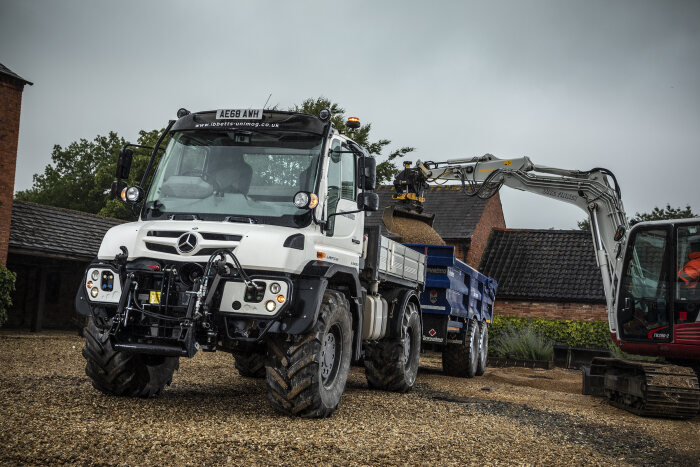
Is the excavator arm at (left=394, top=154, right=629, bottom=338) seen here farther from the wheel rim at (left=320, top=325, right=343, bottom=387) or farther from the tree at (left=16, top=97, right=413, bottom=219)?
the tree at (left=16, top=97, right=413, bottom=219)

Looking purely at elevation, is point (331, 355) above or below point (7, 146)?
below

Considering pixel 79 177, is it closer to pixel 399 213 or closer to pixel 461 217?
pixel 461 217

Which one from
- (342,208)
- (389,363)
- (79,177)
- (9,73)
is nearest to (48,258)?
(9,73)

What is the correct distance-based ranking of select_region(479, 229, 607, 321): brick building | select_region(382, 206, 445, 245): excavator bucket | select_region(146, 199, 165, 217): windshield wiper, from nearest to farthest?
1. select_region(146, 199, 165, 217): windshield wiper
2. select_region(382, 206, 445, 245): excavator bucket
3. select_region(479, 229, 607, 321): brick building

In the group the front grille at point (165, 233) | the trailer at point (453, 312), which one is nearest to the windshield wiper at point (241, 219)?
the front grille at point (165, 233)

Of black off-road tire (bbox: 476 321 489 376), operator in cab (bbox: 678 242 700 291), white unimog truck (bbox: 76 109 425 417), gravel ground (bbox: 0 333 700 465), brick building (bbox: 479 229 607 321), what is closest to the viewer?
gravel ground (bbox: 0 333 700 465)

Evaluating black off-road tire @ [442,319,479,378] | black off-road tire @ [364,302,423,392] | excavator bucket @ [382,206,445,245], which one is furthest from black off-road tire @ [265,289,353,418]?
black off-road tire @ [442,319,479,378]

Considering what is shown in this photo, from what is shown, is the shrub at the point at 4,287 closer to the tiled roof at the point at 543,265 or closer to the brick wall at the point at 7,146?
the brick wall at the point at 7,146

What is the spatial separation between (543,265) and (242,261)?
24786mm

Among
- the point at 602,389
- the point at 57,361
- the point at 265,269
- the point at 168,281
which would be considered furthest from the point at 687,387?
the point at 57,361

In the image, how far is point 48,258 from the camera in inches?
856

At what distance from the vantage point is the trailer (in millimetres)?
13578

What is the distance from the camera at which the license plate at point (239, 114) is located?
7730 mm

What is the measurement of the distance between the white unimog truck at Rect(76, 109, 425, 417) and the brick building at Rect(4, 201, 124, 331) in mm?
13966
